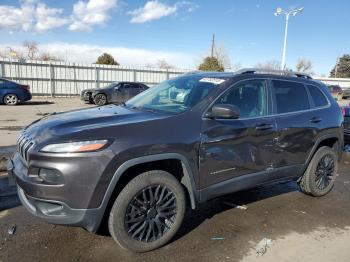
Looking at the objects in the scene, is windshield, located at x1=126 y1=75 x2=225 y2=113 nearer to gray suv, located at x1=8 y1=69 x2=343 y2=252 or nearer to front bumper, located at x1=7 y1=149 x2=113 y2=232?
gray suv, located at x1=8 y1=69 x2=343 y2=252

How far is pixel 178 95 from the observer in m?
4.19

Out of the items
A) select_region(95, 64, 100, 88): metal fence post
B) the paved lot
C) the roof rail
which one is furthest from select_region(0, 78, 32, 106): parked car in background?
the roof rail

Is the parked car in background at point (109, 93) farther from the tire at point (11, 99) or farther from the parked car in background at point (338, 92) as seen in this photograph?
the parked car in background at point (338, 92)

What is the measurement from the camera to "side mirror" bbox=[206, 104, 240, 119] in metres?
3.64

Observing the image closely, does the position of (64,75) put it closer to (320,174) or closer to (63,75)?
(63,75)

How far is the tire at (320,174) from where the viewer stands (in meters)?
5.17

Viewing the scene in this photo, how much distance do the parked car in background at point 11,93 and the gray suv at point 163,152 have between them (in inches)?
612

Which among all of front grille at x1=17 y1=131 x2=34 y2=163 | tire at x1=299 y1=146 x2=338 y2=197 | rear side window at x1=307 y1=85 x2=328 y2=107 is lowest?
tire at x1=299 y1=146 x2=338 y2=197

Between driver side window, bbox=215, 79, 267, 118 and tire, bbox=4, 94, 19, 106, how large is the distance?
1667cm

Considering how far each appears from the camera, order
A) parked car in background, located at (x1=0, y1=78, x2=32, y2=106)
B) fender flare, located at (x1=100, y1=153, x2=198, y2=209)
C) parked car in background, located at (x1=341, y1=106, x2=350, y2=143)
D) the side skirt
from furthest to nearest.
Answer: parked car in background, located at (x1=0, y1=78, x2=32, y2=106)
parked car in background, located at (x1=341, y1=106, x2=350, y2=143)
the side skirt
fender flare, located at (x1=100, y1=153, x2=198, y2=209)

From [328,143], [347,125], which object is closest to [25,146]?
[328,143]

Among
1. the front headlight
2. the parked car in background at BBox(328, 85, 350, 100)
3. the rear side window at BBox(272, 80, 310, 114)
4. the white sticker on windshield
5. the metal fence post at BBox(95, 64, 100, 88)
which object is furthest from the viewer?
the parked car in background at BBox(328, 85, 350, 100)

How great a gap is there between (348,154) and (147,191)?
22.3ft

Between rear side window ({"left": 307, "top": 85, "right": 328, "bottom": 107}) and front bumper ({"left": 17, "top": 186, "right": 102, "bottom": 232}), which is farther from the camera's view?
rear side window ({"left": 307, "top": 85, "right": 328, "bottom": 107})
